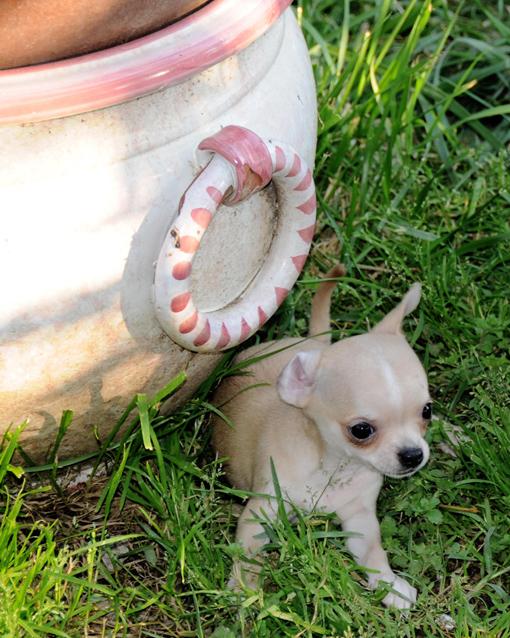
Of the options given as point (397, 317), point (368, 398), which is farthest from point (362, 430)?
point (397, 317)

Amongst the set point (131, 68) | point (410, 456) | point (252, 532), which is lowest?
point (252, 532)

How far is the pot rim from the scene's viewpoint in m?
1.71

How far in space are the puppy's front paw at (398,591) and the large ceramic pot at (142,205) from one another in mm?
540

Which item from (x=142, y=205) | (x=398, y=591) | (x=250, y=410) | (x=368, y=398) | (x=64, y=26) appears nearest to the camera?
(x=64, y=26)

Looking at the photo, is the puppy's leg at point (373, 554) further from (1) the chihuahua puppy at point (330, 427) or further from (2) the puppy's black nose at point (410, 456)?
(2) the puppy's black nose at point (410, 456)

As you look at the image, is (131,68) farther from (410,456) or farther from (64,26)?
(410,456)

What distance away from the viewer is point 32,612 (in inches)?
77.3

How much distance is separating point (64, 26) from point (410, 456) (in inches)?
36.8

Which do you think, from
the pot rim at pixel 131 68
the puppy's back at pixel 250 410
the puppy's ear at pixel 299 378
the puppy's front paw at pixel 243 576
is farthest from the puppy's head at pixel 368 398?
the pot rim at pixel 131 68

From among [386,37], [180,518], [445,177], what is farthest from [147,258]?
[386,37]

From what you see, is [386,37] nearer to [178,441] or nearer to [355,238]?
[355,238]

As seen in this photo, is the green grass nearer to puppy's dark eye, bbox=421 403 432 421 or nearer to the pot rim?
puppy's dark eye, bbox=421 403 432 421

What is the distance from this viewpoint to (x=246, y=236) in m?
2.05

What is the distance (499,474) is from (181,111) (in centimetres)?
95
